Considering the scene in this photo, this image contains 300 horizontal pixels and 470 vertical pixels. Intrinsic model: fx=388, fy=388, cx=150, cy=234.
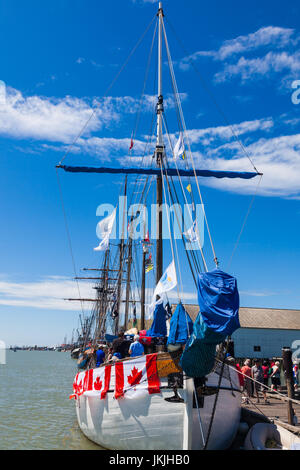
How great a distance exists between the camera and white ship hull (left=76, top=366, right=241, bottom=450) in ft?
32.3

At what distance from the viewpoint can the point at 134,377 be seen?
10.6 metres

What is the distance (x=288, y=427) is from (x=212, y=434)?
3459 millimetres

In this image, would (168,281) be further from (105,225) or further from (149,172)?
(105,225)

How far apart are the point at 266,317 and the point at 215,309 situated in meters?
42.4

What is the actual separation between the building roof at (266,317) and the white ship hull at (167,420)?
110 ft

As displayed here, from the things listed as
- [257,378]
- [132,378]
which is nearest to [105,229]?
[257,378]

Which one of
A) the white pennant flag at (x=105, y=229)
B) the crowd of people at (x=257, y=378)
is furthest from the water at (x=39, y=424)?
the white pennant flag at (x=105, y=229)

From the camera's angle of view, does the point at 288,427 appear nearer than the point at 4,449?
Yes

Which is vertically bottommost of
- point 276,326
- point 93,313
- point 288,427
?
point 288,427

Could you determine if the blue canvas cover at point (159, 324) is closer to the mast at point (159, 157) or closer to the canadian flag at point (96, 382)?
the canadian flag at point (96, 382)
